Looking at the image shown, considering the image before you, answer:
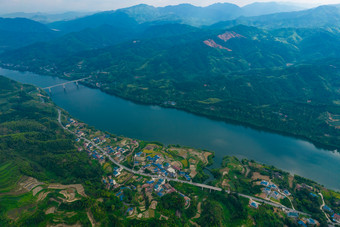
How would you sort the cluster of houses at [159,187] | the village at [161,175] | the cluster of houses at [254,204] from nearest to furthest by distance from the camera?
the cluster of houses at [254,204]
the village at [161,175]
the cluster of houses at [159,187]

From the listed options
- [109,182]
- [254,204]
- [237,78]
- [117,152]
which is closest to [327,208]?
[254,204]

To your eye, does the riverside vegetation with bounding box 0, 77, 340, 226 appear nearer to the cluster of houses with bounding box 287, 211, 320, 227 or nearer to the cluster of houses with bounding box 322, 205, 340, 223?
the cluster of houses with bounding box 287, 211, 320, 227

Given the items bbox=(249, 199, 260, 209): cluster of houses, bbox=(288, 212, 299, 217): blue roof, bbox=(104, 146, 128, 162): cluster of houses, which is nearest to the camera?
bbox=(288, 212, 299, 217): blue roof

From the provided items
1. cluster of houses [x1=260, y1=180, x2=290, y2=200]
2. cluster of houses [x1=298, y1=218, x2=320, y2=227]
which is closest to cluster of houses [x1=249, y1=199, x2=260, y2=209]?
cluster of houses [x1=260, y1=180, x2=290, y2=200]

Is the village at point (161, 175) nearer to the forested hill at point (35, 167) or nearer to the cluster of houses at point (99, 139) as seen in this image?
the cluster of houses at point (99, 139)

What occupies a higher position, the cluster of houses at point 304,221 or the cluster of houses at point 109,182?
the cluster of houses at point 109,182

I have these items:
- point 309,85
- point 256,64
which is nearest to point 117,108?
point 309,85

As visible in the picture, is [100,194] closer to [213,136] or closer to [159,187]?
[159,187]

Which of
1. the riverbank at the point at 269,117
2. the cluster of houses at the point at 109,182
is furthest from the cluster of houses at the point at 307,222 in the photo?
the cluster of houses at the point at 109,182

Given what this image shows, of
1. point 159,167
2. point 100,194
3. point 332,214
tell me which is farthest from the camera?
point 159,167
